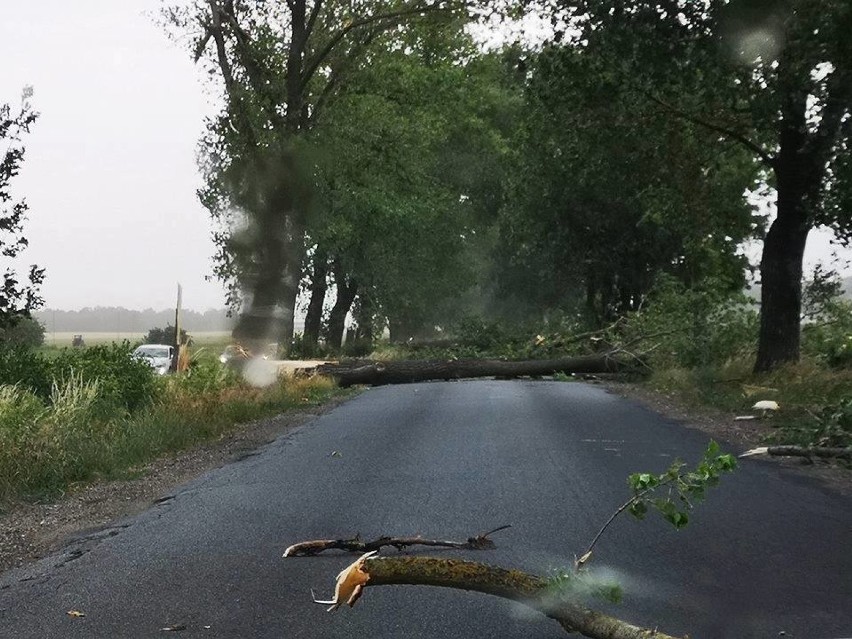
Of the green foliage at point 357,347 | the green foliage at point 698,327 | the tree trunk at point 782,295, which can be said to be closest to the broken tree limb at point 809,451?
the tree trunk at point 782,295

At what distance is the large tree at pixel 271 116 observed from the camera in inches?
1056

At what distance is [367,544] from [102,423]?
8047mm

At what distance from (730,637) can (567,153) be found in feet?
59.3

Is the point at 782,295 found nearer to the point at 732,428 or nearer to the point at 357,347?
the point at 732,428

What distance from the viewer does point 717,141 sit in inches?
886

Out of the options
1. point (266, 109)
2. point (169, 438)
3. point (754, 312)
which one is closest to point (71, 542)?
point (169, 438)

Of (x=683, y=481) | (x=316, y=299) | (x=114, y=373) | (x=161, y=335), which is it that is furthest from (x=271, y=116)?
(x=161, y=335)

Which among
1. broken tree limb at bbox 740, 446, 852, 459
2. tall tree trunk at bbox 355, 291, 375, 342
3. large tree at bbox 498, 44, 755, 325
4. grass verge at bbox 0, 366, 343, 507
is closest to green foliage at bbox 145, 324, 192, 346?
tall tree trunk at bbox 355, 291, 375, 342

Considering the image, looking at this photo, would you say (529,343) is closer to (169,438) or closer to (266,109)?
(266,109)

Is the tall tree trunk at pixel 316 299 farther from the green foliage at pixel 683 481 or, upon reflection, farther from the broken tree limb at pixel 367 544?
the green foliage at pixel 683 481

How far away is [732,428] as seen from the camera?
16.0 meters

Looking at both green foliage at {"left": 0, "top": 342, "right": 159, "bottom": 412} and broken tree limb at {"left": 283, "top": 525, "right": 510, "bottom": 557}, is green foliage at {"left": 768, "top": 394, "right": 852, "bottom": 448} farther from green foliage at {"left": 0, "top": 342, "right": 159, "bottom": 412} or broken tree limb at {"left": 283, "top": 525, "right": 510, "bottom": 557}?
green foliage at {"left": 0, "top": 342, "right": 159, "bottom": 412}

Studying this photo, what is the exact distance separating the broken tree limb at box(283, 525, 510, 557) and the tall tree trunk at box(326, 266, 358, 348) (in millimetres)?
44423

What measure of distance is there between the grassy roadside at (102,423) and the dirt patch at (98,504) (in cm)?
32
